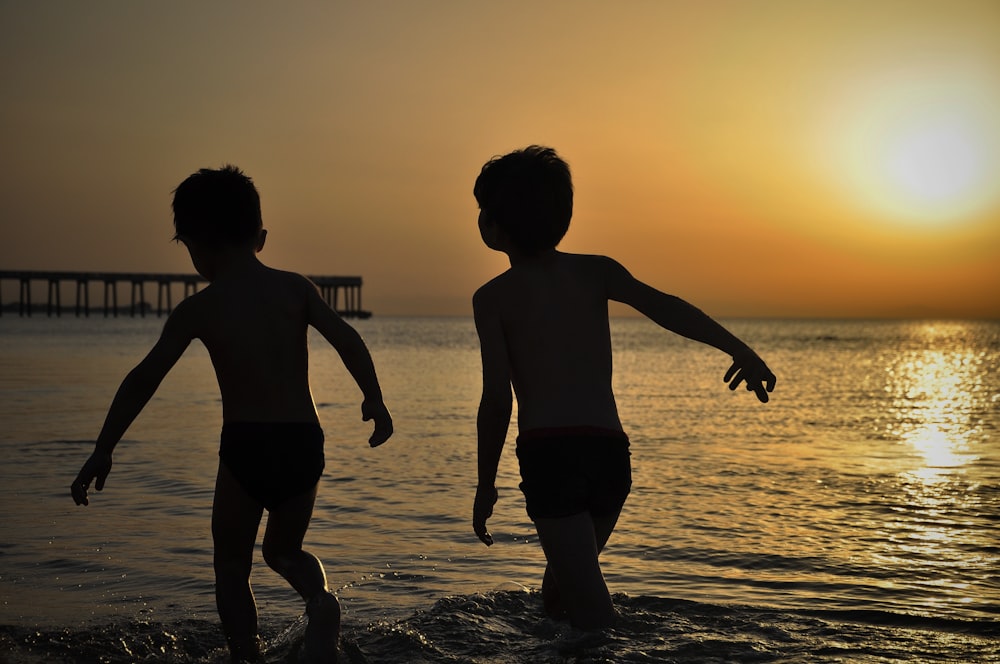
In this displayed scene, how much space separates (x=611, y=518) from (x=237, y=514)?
4.66 feet

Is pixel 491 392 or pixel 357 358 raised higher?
pixel 357 358

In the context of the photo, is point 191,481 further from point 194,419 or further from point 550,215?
point 550,215

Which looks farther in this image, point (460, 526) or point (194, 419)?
point (194, 419)

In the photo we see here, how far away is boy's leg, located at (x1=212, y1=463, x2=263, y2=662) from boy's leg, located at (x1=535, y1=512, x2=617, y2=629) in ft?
3.76

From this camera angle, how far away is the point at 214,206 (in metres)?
3.81

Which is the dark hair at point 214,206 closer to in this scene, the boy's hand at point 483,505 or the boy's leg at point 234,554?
the boy's leg at point 234,554

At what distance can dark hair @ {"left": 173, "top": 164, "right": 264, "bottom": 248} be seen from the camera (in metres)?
3.81

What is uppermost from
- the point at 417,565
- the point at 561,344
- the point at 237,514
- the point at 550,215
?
the point at 550,215

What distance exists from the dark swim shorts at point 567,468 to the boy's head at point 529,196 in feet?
2.27

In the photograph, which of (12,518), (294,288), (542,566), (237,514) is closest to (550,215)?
(294,288)

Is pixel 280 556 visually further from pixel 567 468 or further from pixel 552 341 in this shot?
pixel 552 341

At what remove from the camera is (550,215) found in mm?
3549

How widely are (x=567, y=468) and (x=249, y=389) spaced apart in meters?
1.25

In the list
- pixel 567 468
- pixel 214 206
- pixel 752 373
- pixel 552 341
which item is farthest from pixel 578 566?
pixel 214 206
